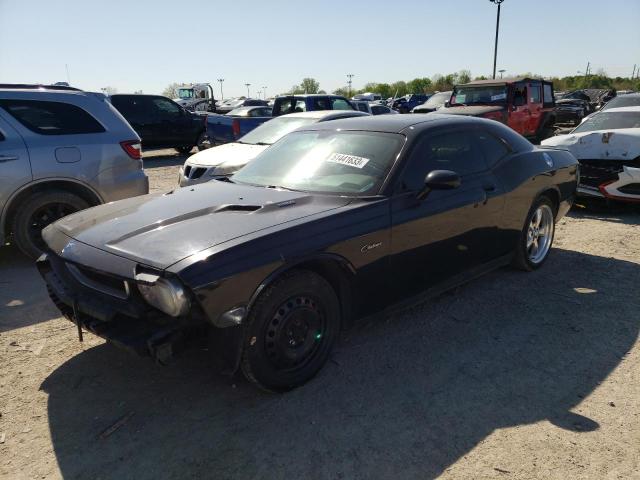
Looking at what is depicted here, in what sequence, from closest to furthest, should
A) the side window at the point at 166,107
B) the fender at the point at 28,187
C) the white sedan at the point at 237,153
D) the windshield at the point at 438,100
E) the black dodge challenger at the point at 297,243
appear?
the black dodge challenger at the point at 297,243, the fender at the point at 28,187, the white sedan at the point at 237,153, the side window at the point at 166,107, the windshield at the point at 438,100

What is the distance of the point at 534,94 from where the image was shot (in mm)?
13789

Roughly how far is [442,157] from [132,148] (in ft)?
12.2

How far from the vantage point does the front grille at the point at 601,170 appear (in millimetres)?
6691

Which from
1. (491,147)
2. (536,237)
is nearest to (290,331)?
(491,147)

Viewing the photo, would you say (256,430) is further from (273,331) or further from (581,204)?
(581,204)

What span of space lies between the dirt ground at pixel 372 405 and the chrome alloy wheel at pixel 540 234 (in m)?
0.88

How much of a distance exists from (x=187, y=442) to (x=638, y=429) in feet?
7.65

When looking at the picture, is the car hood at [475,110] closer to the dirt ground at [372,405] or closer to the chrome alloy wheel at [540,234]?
the chrome alloy wheel at [540,234]

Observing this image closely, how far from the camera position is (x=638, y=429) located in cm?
259

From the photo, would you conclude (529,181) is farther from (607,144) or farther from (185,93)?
(185,93)

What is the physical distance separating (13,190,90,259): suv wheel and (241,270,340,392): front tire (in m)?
3.48

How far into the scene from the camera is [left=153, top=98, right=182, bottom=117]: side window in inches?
561

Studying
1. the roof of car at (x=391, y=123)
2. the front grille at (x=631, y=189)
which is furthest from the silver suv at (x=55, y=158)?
the front grille at (x=631, y=189)

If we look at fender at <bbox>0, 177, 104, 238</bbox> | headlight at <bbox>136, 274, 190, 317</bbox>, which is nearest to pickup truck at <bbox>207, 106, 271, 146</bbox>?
fender at <bbox>0, 177, 104, 238</bbox>
